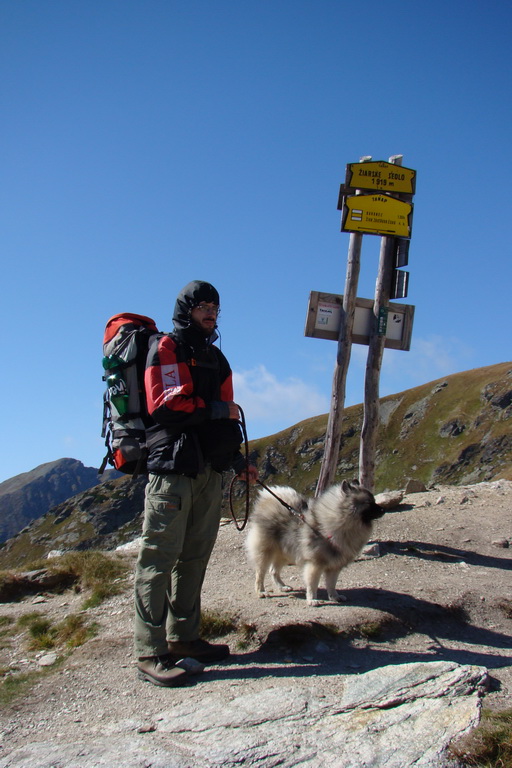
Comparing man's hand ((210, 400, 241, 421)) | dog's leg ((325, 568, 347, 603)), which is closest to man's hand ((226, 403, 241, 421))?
man's hand ((210, 400, 241, 421))

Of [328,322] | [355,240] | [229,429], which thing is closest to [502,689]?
[229,429]

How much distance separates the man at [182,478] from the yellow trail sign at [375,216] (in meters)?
5.30

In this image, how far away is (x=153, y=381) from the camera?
16.9 feet

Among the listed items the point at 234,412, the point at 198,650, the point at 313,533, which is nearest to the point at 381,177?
the point at 313,533

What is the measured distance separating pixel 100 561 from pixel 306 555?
3.29 m

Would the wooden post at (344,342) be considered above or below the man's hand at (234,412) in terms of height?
above

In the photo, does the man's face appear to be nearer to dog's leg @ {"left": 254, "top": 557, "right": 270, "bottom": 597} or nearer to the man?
the man

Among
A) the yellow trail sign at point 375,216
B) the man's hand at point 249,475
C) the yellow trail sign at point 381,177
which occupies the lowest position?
the man's hand at point 249,475

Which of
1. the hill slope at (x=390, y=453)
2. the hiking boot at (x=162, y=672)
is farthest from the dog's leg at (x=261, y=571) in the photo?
the hill slope at (x=390, y=453)

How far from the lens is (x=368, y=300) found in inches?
402

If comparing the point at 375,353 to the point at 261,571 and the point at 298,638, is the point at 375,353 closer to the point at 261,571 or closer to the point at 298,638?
the point at 261,571

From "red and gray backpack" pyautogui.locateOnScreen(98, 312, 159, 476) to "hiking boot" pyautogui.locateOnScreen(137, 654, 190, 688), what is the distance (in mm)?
1602

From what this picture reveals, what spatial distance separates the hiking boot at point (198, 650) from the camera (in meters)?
5.40

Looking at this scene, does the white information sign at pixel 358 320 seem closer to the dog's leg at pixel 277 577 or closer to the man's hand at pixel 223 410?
the dog's leg at pixel 277 577
